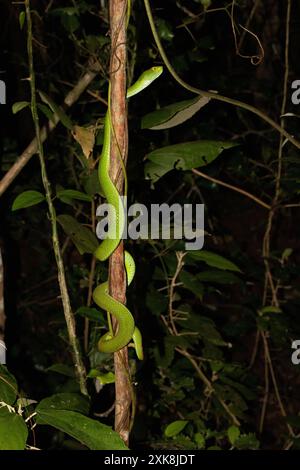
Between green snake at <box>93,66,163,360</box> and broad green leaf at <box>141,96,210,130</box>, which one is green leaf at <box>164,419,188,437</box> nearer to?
green snake at <box>93,66,163,360</box>

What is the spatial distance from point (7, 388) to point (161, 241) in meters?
0.77

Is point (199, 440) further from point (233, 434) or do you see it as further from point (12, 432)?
point (12, 432)

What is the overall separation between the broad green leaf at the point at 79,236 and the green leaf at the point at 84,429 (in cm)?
40

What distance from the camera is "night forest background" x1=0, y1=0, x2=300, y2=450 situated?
118 cm

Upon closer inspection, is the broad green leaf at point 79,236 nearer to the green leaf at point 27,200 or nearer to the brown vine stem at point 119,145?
the green leaf at point 27,200

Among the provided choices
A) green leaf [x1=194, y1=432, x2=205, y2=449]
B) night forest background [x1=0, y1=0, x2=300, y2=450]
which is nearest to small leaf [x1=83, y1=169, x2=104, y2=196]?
night forest background [x1=0, y1=0, x2=300, y2=450]

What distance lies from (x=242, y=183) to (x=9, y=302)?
978mm

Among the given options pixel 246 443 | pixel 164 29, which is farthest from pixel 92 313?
pixel 164 29

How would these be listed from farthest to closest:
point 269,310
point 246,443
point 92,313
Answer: point 269,310
point 246,443
point 92,313

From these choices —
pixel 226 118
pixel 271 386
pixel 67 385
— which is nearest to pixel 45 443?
pixel 67 385

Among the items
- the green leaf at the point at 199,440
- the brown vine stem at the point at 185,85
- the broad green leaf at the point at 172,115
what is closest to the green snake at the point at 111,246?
the brown vine stem at the point at 185,85

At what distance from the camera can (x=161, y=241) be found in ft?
4.99
